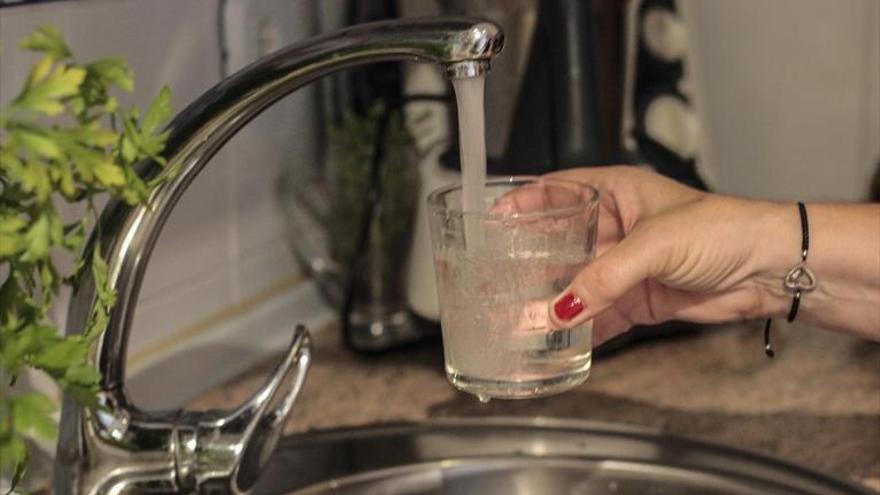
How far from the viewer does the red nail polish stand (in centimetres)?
80

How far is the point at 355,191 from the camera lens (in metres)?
1.34

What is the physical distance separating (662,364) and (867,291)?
32 cm

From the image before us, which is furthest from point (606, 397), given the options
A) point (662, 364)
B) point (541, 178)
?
point (541, 178)

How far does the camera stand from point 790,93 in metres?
1.45

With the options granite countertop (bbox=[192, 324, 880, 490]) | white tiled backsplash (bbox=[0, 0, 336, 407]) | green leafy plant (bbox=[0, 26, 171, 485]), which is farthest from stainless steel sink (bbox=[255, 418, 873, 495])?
green leafy plant (bbox=[0, 26, 171, 485])

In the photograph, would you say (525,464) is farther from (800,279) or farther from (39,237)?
(39,237)

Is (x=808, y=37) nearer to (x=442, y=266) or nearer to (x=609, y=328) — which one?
(x=609, y=328)

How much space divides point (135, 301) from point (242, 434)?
102mm

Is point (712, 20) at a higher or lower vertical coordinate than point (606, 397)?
higher

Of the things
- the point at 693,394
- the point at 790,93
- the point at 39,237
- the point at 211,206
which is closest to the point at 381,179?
the point at 211,206

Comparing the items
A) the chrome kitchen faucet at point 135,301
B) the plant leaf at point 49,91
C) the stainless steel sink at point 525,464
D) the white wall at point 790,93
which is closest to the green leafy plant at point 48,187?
the plant leaf at point 49,91

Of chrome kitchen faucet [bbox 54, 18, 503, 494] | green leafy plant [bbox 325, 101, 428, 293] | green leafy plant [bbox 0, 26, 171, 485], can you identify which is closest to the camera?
green leafy plant [bbox 0, 26, 171, 485]

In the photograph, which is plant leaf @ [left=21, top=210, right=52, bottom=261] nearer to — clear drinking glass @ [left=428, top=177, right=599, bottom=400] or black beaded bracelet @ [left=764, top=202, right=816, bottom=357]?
clear drinking glass @ [left=428, top=177, right=599, bottom=400]

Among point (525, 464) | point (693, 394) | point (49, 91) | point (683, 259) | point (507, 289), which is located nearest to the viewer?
point (49, 91)
